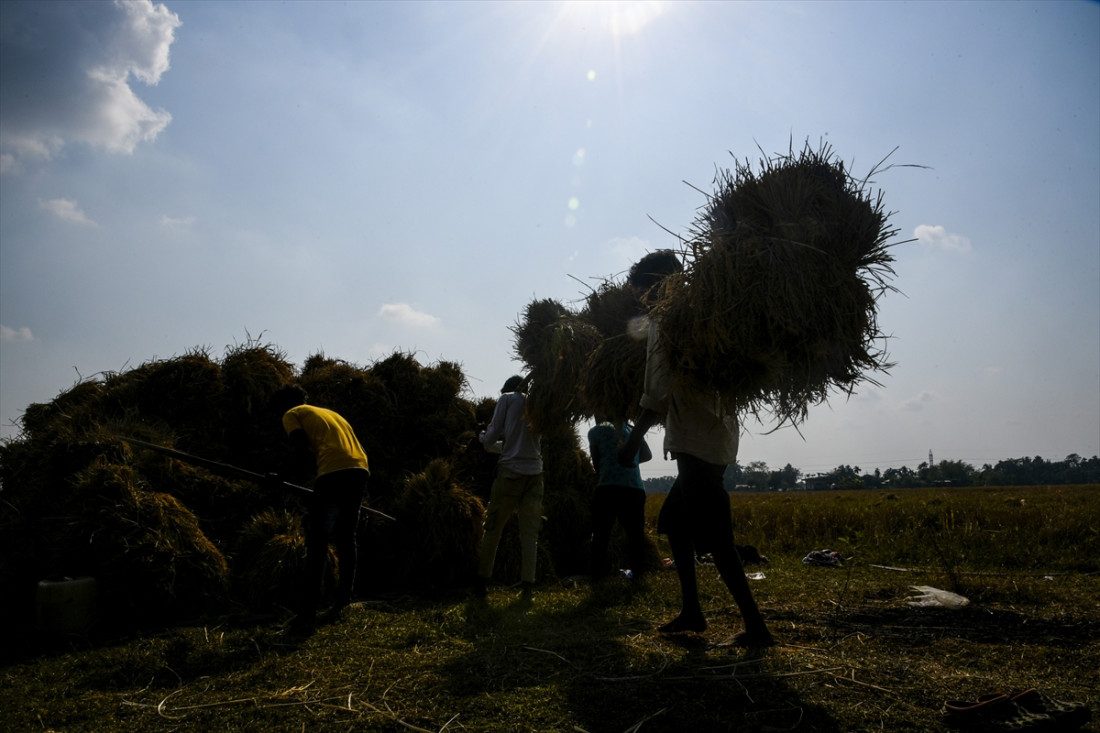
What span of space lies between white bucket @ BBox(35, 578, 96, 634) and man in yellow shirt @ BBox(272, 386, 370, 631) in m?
1.44

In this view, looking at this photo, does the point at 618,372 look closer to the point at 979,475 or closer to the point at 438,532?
the point at 438,532

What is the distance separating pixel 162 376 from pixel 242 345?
819 millimetres

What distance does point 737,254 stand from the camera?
3.59m

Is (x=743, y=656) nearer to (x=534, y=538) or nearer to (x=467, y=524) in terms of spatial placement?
(x=534, y=538)

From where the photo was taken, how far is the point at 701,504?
12.7ft

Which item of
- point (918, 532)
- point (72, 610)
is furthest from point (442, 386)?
point (918, 532)

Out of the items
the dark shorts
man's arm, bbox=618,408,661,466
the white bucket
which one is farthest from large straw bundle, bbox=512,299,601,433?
the white bucket

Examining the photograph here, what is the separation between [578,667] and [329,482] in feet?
8.05

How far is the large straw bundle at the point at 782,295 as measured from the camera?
3.49 m

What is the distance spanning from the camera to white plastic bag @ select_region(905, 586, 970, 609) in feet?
17.1

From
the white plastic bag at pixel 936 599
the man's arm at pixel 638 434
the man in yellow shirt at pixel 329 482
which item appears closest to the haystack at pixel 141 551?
the man in yellow shirt at pixel 329 482

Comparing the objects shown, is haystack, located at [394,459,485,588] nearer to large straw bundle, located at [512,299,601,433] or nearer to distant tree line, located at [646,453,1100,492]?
large straw bundle, located at [512,299,601,433]

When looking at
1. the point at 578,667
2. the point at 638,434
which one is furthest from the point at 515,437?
the point at 578,667

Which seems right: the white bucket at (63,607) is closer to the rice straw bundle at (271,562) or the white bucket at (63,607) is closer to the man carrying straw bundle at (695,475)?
the rice straw bundle at (271,562)
